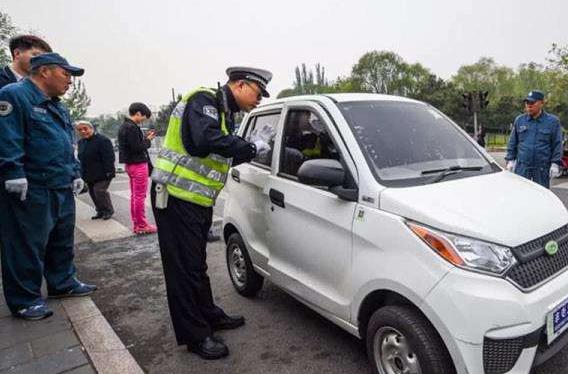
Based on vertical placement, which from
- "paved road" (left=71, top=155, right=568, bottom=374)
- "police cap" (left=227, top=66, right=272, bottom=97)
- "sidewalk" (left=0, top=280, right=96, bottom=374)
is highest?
"police cap" (left=227, top=66, right=272, bottom=97)

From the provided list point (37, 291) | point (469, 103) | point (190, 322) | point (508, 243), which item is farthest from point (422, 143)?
point (469, 103)

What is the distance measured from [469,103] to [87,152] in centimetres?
2154

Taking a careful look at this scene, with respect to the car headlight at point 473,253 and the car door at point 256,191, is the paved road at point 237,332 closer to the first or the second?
the car door at point 256,191

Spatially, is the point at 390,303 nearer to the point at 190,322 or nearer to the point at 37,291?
the point at 190,322

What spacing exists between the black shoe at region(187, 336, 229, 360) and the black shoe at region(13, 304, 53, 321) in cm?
152

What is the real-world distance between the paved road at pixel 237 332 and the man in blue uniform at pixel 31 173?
76 cm

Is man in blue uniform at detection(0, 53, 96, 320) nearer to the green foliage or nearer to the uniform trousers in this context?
the uniform trousers

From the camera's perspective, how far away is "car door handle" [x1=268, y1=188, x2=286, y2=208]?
307cm

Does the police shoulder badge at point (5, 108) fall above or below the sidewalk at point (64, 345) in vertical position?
above

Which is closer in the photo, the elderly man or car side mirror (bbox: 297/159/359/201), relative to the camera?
car side mirror (bbox: 297/159/359/201)

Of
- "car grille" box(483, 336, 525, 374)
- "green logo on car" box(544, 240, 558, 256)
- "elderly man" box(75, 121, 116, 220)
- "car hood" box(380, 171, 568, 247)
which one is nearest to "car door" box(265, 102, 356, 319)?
"car hood" box(380, 171, 568, 247)

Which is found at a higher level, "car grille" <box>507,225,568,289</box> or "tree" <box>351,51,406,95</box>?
"tree" <box>351,51,406,95</box>

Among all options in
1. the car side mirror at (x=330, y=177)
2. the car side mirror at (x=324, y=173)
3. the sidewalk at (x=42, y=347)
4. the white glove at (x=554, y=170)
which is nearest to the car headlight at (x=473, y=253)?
the car side mirror at (x=330, y=177)

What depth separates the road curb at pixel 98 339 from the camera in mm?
2846
